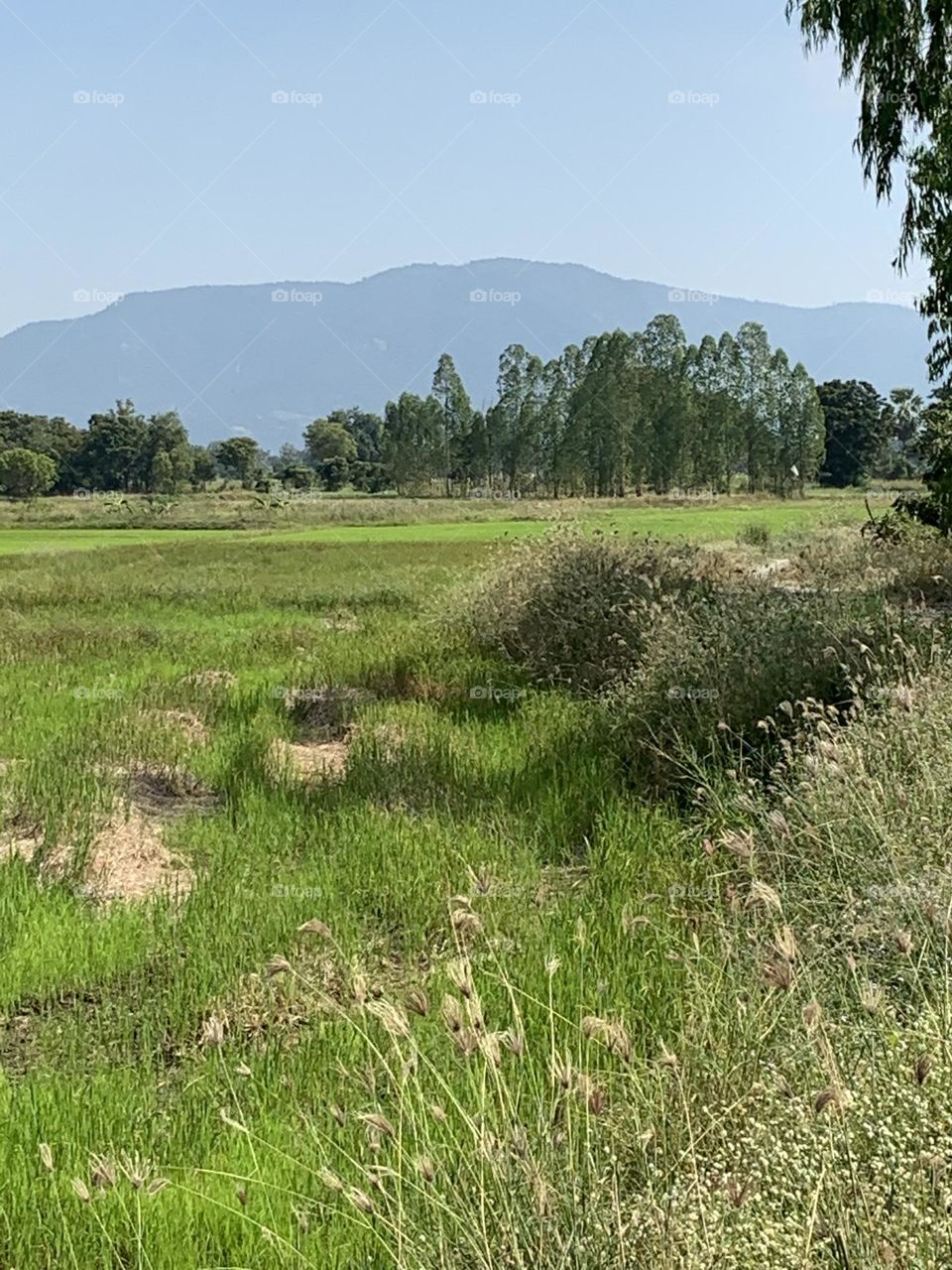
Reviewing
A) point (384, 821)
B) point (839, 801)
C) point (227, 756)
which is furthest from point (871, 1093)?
point (227, 756)

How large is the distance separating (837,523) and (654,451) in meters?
49.3

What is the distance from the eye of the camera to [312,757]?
32.6 ft

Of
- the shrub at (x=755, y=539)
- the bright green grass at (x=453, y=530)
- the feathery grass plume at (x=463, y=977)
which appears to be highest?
the bright green grass at (x=453, y=530)

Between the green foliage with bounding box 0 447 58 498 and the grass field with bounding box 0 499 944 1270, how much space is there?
80.9 meters

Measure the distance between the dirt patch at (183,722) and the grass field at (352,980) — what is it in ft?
0.29

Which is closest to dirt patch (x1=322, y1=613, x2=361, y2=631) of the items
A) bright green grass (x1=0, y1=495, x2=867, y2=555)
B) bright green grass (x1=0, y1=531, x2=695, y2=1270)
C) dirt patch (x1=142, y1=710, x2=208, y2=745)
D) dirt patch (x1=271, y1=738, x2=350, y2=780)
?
bright green grass (x1=0, y1=531, x2=695, y2=1270)

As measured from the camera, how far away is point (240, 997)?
486 centimetres

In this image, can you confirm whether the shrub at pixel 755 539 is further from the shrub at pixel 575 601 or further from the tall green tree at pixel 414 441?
the tall green tree at pixel 414 441

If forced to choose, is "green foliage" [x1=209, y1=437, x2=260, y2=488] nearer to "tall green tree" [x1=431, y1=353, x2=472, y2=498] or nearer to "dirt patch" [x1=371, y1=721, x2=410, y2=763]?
"tall green tree" [x1=431, y1=353, x2=472, y2=498]

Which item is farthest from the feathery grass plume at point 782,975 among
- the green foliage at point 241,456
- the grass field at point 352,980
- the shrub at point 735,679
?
the green foliage at point 241,456

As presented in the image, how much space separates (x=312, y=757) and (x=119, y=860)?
3112 mm

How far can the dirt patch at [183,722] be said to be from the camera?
10422mm

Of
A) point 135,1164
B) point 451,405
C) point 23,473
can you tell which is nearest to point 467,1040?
point 135,1164

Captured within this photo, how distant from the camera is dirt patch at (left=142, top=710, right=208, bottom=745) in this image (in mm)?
10422
